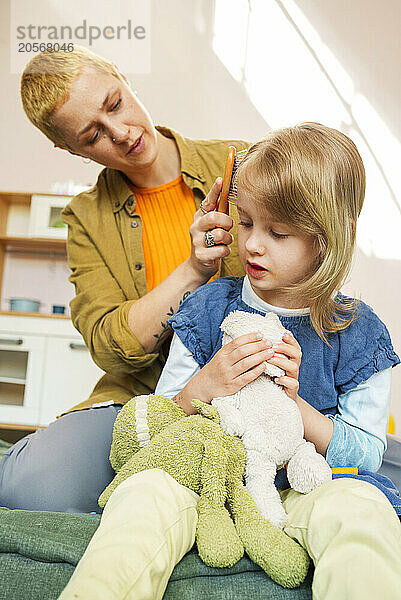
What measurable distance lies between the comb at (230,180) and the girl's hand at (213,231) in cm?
1

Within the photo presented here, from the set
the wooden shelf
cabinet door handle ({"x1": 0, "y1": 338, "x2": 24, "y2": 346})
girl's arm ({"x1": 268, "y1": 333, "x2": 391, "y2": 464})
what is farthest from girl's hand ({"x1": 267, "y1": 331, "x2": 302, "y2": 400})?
the wooden shelf

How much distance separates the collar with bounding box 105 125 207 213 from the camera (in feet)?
4.20

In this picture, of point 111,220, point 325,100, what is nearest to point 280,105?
point 325,100

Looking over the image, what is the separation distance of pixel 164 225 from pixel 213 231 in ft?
1.11

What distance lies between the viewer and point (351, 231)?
0.88 m

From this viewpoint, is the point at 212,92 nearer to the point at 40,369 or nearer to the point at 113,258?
the point at 40,369

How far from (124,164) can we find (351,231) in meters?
0.53

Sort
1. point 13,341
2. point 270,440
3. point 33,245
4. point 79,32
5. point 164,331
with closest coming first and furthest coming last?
point 270,440
point 164,331
point 79,32
point 13,341
point 33,245

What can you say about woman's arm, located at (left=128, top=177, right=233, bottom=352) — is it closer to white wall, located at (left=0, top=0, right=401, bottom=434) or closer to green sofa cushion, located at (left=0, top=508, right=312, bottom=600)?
green sofa cushion, located at (left=0, top=508, right=312, bottom=600)

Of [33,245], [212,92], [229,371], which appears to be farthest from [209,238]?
[33,245]

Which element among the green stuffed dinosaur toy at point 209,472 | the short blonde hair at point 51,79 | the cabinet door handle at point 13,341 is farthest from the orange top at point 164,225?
the cabinet door handle at point 13,341

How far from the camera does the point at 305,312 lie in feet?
2.97

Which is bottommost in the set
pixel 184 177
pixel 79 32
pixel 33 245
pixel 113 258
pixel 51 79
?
pixel 113 258

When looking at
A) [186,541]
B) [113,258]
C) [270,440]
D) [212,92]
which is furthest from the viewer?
[212,92]
